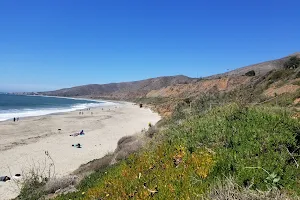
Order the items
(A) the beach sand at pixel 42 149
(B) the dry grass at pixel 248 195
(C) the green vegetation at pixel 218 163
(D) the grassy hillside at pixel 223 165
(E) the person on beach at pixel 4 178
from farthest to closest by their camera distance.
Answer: (A) the beach sand at pixel 42 149 < (E) the person on beach at pixel 4 178 < (C) the green vegetation at pixel 218 163 < (D) the grassy hillside at pixel 223 165 < (B) the dry grass at pixel 248 195

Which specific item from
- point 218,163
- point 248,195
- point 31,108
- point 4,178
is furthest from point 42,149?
point 31,108

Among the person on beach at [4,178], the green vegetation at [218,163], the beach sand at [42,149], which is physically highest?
the green vegetation at [218,163]

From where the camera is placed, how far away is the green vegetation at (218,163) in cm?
333

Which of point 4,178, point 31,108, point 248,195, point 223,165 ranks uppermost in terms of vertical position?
point 248,195

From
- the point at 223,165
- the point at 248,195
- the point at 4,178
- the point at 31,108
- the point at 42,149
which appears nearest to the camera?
the point at 248,195

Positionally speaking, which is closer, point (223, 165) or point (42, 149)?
point (223, 165)

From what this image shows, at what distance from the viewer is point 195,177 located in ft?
12.5

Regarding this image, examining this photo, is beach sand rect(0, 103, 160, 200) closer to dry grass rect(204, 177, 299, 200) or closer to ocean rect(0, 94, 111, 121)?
dry grass rect(204, 177, 299, 200)

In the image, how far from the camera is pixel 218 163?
3.94 m

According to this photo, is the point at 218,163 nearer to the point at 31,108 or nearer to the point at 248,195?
the point at 248,195

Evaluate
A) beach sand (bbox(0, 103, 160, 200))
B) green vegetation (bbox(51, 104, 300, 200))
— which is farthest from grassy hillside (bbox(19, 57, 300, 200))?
beach sand (bbox(0, 103, 160, 200))

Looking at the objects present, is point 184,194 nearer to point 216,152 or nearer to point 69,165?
point 216,152

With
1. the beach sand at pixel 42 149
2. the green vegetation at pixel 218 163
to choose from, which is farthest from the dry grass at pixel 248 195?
the beach sand at pixel 42 149

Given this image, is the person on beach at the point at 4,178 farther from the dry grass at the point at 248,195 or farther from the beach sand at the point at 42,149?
the dry grass at the point at 248,195
